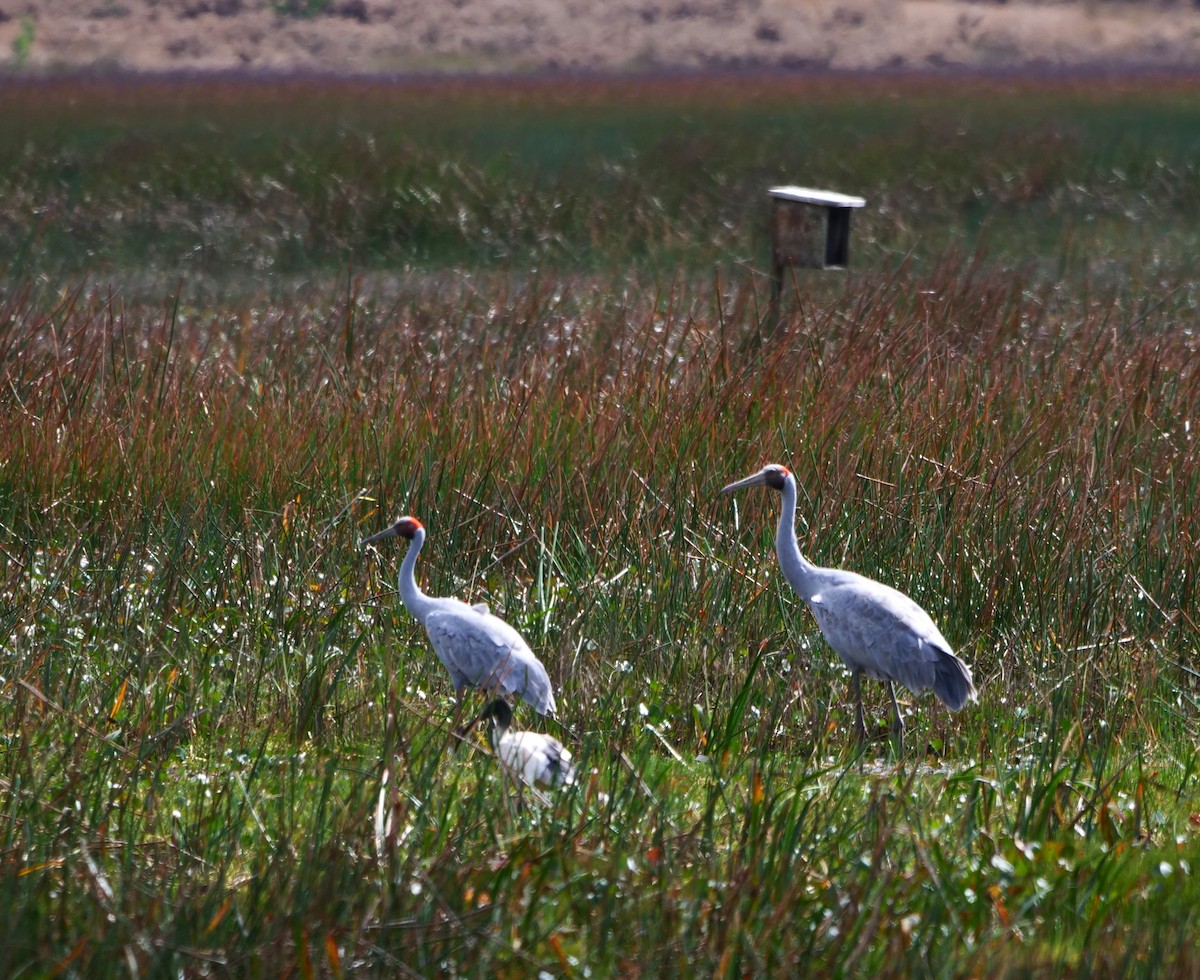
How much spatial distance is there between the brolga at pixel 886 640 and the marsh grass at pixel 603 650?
0.54 feet

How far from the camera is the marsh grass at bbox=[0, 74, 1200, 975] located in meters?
2.82

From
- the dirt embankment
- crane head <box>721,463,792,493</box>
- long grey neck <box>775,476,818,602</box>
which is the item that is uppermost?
crane head <box>721,463,792,493</box>

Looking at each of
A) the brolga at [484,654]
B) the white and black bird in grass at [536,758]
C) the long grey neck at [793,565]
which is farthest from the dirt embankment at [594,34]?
the white and black bird in grass at [536,758]

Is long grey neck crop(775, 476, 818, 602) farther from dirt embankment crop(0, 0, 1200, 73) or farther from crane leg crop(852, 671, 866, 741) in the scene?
dirt embankment crop(0, 0, 1200, 73)

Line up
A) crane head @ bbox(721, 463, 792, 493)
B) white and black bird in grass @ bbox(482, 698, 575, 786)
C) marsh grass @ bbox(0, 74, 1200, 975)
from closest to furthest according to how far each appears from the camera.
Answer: marsh grass @ bbox(0, 74, 1200, 975), white and black bird in grass @ bbox(482, 698, 575, 786), crane head @ bbox(721, 463, 792, 493)

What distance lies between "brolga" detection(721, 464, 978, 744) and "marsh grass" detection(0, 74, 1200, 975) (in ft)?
0.54

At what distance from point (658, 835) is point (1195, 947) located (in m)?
0.93

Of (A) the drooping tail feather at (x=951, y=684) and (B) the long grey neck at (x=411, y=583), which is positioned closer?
(A) the drooping tail feather at (x=951, y=684)

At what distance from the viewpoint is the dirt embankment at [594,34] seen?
38625 millimetres

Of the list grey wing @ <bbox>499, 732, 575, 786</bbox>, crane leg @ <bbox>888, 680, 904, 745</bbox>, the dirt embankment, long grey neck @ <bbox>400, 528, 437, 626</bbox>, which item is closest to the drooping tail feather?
crane leg @ <bbox>888, 680, 904, 745</bbox>

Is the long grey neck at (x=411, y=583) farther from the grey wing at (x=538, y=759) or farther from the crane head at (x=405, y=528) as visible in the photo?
the grey wing at (x=538, y=759)

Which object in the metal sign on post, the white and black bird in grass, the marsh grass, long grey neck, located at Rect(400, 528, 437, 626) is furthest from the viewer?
the metal sign on post

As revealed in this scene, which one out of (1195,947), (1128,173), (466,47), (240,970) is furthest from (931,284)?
(466,47)

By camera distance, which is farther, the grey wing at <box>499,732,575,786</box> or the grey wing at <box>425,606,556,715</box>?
the grey wing at <box>425,606,556,715</box>
